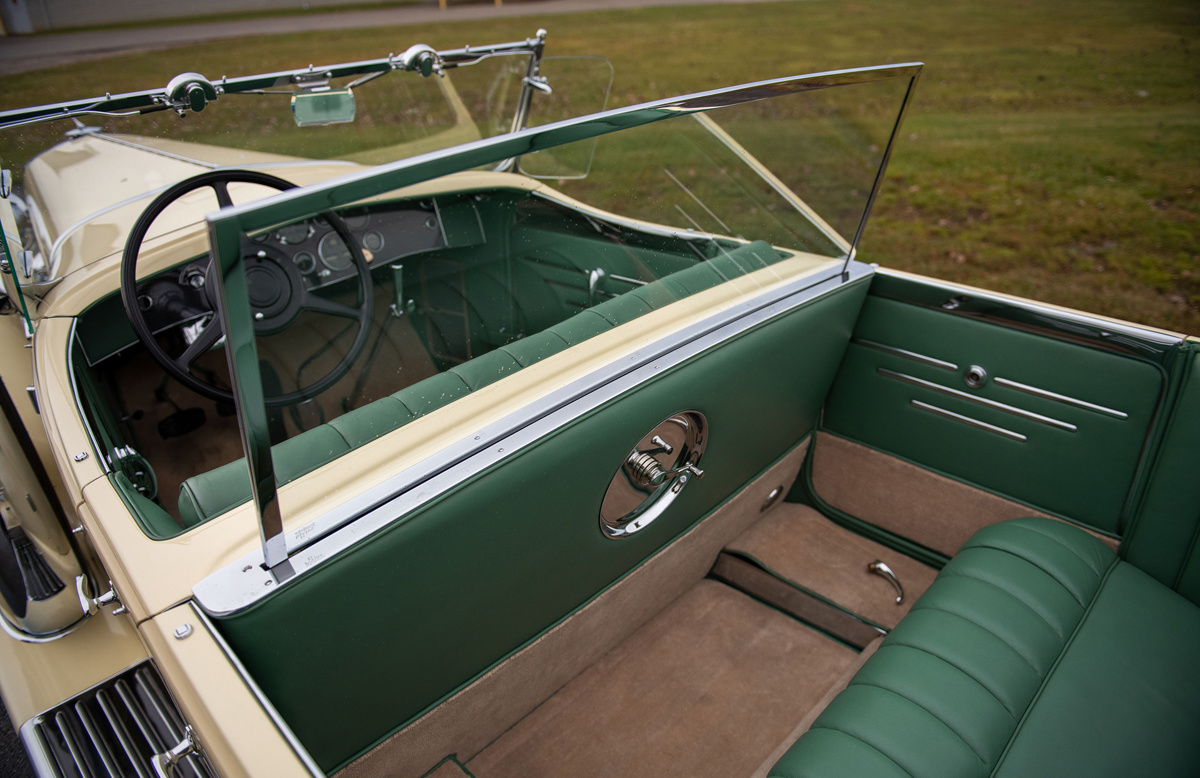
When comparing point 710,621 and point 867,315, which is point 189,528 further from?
point 867,315

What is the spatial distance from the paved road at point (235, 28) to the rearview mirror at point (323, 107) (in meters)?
10.0

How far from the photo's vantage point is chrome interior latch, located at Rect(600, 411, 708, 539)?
143 cm

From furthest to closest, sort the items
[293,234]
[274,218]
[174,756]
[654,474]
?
[293,234] < [654,474] < [174,756] < [274,218]

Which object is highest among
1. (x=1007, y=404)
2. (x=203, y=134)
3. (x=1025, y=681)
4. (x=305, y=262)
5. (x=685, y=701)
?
(x=203, y=134)

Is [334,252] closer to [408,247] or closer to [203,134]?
[408,247]

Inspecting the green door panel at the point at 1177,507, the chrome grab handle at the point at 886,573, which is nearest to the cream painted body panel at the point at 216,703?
the chrome grab handle at the point at 886,573

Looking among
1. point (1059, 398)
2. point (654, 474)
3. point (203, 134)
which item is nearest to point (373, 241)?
point (203, 134)

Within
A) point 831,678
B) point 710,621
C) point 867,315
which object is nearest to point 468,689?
point 710,621

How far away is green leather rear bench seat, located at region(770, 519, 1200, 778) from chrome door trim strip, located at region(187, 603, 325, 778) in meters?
0.76

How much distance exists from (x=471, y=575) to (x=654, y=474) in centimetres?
49

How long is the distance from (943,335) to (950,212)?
4.27 meters

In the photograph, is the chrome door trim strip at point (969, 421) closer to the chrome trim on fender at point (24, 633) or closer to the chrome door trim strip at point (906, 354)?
the chrome door trim strip at point (906, 354)

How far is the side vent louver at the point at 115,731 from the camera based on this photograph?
3.31 ft

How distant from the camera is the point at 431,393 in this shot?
1.22 meters
